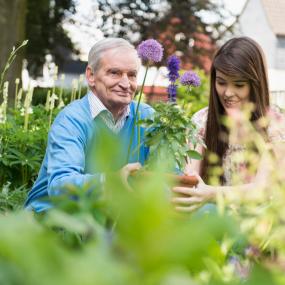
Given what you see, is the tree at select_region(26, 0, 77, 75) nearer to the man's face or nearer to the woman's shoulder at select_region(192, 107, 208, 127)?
the woman's shoulder at select_region(192, 107, 208, 127)

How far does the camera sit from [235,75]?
3191 mm

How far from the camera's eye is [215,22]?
1884 cm

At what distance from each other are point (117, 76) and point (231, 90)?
0.61m

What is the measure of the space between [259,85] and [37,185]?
1185 mm

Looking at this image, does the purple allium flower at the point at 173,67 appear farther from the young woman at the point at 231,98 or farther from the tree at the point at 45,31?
the tree at the point at 45,31

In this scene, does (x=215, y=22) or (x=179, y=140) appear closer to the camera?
(x=179, y=140)

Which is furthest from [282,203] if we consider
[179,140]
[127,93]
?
[127,93]

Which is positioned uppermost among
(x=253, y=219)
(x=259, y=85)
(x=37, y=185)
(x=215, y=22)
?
(x=215, y=22)

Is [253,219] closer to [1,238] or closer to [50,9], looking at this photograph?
[1,238]

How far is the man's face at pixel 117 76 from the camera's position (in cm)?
287

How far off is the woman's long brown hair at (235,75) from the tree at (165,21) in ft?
49.0

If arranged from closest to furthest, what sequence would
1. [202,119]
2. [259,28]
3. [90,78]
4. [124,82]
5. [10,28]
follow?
[124,82]
[90,78]
[202,119]
[10,28]
[259,28]

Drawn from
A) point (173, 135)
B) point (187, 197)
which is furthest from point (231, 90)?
point (187, 197)

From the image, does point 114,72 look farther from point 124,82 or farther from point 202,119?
point 202,119
